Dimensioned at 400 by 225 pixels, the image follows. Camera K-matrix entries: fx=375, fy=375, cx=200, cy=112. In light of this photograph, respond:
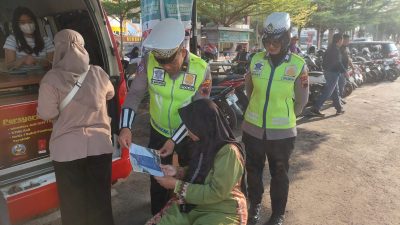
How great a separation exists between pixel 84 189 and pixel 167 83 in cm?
97

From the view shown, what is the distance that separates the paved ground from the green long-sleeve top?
144 centimetres

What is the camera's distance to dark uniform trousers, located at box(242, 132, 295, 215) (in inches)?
120

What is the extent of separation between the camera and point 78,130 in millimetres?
2492

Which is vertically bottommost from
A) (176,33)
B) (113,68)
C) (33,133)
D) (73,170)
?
(73,170)

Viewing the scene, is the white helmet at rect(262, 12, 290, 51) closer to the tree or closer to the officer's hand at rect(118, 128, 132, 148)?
the officer's hand at rect(118, 128, 132, 148)

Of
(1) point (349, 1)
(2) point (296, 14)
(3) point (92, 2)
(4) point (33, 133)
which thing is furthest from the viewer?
(1) point (349, 1)

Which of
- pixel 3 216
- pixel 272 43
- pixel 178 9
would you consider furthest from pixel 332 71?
pixel 3 216

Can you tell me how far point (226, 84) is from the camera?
6.05 metres

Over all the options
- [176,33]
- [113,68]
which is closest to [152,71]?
[176,33]

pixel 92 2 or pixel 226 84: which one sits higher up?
pixel 92 2

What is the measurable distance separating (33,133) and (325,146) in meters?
4.25

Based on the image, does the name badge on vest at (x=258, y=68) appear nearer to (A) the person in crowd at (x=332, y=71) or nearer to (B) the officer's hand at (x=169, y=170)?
A: (B) the officer's hand at (x=169, y=170)

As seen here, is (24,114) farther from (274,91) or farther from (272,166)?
(272,166)

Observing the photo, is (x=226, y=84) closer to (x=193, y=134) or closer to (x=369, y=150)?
(x=369, y=150)
